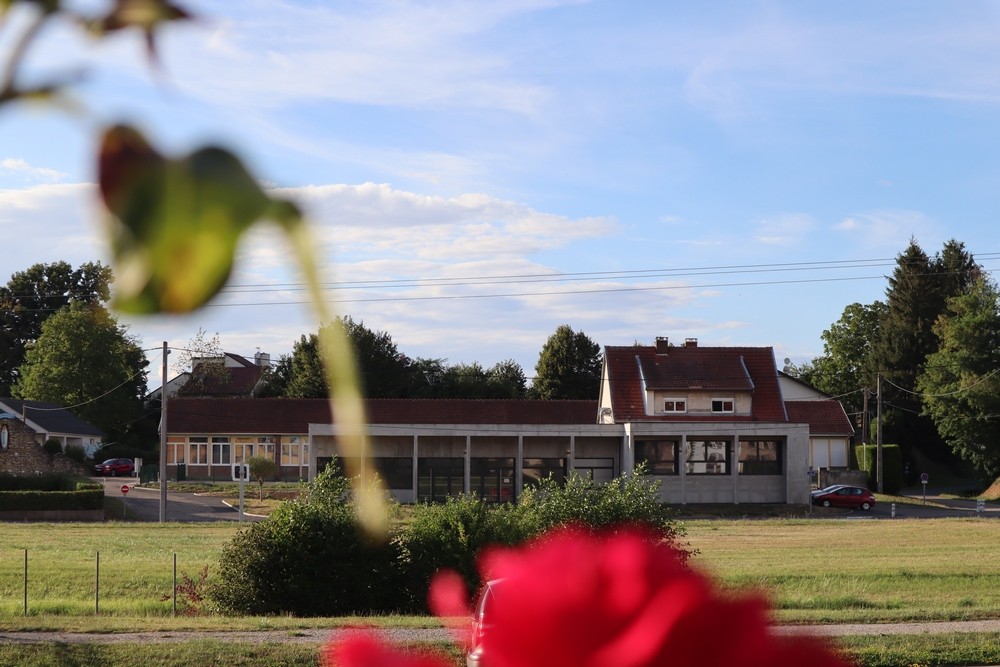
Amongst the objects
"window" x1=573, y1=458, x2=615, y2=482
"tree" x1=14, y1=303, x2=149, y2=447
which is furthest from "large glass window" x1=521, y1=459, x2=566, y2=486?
"tree" x1=14, y1=303, x2=149, y2=447

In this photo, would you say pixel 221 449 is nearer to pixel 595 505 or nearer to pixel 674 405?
pixel 674 405

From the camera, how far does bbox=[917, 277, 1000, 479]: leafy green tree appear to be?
6688cm

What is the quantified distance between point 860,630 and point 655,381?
3716 cm

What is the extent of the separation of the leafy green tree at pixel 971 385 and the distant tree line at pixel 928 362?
64 mm

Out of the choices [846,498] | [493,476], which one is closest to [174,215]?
[493,476]

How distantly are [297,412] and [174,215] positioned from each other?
64.1 meters

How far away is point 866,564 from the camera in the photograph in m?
29.8

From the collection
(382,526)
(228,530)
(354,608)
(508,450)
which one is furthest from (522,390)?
Result: (382,526)

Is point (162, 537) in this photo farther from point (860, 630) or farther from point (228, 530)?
point (860, 630)

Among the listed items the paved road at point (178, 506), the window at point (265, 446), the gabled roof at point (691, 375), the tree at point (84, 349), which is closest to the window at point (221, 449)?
the window at point (265, 446)

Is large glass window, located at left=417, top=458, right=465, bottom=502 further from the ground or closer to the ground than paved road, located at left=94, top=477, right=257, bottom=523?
Result: further from the ground

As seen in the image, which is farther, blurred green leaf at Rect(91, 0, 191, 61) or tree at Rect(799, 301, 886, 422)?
tree at Rect(799, 301, 886, 422)

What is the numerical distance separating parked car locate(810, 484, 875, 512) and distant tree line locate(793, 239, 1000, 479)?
904cm

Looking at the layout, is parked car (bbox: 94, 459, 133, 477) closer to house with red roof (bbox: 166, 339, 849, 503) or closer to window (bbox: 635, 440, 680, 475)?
house with red roof (bbox: 166, 339, 849, 503)
